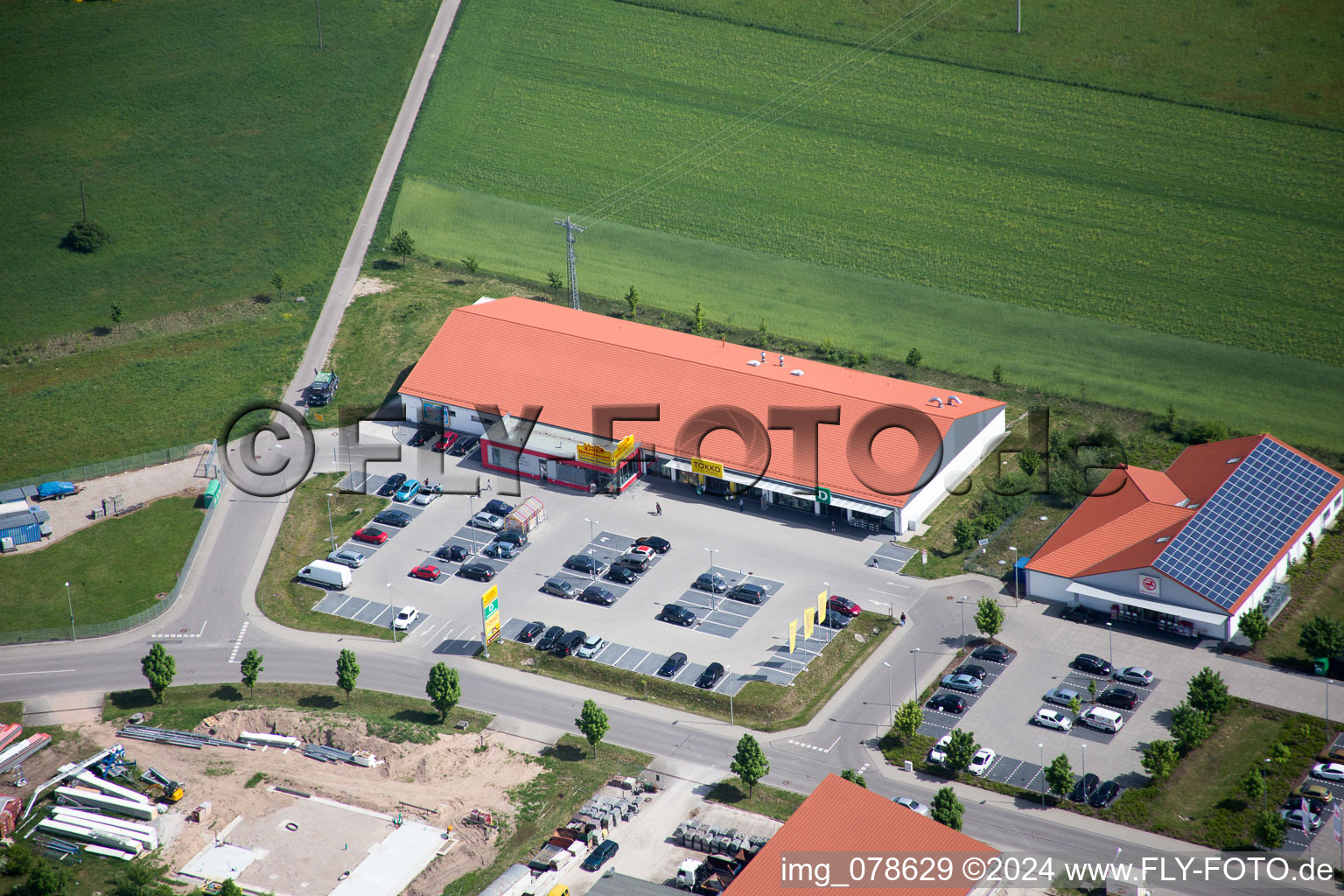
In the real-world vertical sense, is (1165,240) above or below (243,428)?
above

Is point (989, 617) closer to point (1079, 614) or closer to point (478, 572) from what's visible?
point (1079, 614)

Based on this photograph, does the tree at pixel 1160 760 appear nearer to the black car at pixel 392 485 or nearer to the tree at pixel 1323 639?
the tree at pixel 1323 639

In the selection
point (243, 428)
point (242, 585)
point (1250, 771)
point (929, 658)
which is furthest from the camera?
point (243, 428)

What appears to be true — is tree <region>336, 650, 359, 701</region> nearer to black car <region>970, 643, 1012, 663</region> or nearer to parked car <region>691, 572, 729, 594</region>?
parked car <region>691, 572, 729, 594</region>

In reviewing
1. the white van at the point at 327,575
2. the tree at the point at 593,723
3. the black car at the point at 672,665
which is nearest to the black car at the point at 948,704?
the black car at the point at 672,665

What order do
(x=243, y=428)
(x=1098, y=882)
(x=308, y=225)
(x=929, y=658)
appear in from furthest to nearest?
(x=308, y=225)
(x=243, y=428)
(x=929, y=658)
(x=1098, y=882)

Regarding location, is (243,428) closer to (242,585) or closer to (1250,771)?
(242,585)

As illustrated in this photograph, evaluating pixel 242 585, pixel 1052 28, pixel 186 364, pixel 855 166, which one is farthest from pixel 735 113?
pixel 242 585

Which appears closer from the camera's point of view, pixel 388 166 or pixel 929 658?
pixel 929 658
